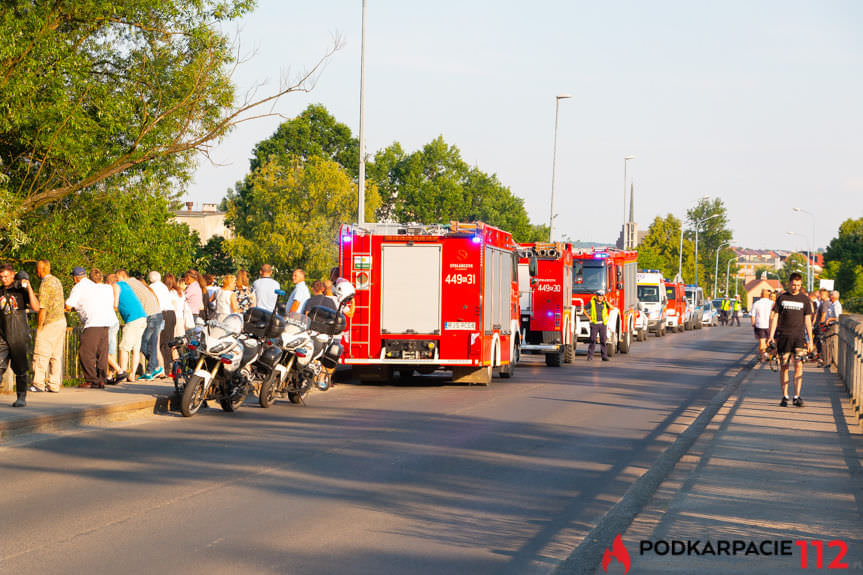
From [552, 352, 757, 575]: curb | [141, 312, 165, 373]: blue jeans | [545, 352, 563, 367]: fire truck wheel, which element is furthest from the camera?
[545, 352, 563, 367]: fire truck wheel

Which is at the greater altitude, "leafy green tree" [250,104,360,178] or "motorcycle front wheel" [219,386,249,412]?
"leafy green tree" [250,104,360,178]

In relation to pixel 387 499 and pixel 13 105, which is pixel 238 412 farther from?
pixel 13 105

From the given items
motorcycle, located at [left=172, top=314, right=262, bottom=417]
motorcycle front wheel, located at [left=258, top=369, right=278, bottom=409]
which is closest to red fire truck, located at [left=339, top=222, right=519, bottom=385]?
motorcycle front wheel, located at [left=258, top=369, right=278, bottom=409]

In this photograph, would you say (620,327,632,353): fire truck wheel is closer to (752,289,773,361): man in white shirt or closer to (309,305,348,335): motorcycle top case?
(752,289,773,361): man in white shirt

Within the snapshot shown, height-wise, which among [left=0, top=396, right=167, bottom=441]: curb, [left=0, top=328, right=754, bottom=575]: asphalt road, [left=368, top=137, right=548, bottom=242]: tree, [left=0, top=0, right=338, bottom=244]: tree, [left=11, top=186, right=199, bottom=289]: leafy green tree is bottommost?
[left=0, top=328, right=754, bottom=575]: asphalt road

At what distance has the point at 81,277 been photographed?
16.7 m

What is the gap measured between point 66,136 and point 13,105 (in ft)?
5.96

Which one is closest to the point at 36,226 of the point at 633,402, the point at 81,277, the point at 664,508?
the point at 81,277

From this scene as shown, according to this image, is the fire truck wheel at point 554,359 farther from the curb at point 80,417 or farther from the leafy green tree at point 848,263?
the leafy green tree at point 848,263

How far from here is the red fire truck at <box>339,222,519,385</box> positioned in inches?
787

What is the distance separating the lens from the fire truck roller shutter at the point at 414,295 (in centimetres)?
2006

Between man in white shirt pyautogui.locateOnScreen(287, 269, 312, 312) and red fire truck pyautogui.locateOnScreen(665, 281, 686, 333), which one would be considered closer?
man in white shirt pyautogui.locateOnScreen(287, 269, 312, 312)

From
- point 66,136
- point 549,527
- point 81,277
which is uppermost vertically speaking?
point 66,136

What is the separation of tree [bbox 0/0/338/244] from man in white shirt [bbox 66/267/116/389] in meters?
7.01
